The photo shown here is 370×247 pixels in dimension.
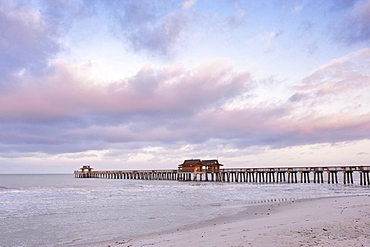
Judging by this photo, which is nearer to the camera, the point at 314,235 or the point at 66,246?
the point at 314,235

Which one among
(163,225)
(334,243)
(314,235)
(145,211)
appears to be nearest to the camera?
(334,243)

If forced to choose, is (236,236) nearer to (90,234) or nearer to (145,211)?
(90,234)

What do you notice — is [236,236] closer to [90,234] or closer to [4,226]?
[90,234]

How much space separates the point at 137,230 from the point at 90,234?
1900 mm

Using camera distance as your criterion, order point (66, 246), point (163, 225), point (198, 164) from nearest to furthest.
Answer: point (66, 246), point (163, 225), point (198, 164)

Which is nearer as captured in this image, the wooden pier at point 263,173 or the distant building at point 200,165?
the wooden pier at point 263,173

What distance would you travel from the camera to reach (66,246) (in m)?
10.4

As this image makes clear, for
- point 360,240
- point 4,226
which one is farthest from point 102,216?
point 360,240

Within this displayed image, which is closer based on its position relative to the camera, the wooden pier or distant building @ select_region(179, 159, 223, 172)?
the wooden pier

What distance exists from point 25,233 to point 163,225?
19.2 ft

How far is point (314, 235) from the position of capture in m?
8.16

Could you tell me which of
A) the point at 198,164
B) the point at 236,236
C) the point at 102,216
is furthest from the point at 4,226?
the point at 198,164

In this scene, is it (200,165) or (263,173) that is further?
(200,165)

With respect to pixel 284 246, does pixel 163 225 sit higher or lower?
lower
